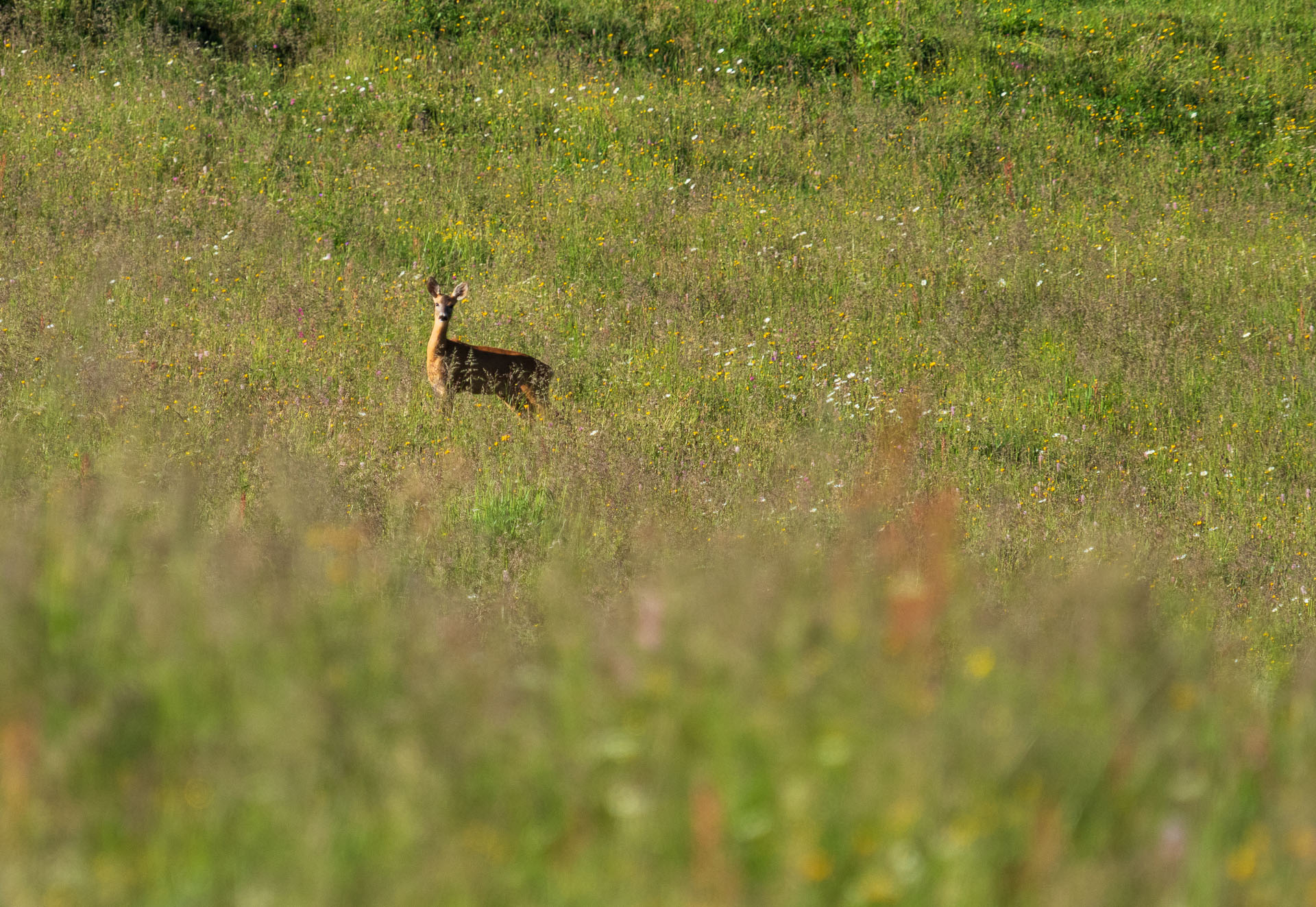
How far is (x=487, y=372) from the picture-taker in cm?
873

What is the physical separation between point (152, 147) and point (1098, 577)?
35.3 feet

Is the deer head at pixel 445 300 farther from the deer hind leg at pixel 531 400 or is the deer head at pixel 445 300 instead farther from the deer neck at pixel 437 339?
the deer hind leg at pixel 531 400

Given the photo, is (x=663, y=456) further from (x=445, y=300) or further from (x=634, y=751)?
(x=634, y=751)

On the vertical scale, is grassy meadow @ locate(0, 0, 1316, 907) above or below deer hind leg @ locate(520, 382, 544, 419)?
above

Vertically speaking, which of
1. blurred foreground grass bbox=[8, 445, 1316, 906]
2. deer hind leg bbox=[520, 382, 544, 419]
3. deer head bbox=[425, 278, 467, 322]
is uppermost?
blurred foreground grass bbox=[8, 445, 1316, 906]

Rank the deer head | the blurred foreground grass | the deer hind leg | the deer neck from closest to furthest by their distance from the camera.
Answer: the blurred foreground grass
the deer hind leg
the deer neck
the deer head

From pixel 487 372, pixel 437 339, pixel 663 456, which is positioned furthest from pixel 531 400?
pixel 663 456

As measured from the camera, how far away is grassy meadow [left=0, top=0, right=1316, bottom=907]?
2305 mm

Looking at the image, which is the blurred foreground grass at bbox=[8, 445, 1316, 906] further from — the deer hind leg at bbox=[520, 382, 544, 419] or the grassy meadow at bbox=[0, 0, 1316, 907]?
the deer hind leg at bbox=[520, 382, 544, 419]

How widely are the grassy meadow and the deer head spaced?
0.37m

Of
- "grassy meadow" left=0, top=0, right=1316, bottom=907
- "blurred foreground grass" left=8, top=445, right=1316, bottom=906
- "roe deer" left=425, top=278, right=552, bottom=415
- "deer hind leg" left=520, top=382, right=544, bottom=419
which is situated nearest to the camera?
"blurred foreground grass" left=8, top=445, right=1316, bottom=906

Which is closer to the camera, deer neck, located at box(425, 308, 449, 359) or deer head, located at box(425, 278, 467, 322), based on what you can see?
deer neck, located at box(425, 308, 449, 359)

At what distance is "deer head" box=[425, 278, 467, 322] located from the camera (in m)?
9.12

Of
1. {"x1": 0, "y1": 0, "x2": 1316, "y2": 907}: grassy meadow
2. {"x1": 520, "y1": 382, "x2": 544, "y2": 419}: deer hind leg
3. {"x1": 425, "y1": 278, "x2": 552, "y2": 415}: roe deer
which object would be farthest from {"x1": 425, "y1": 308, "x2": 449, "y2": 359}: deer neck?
{"x1": 520, "y1": 382, "x2": 544, "y2": 419}: deer hind leg
